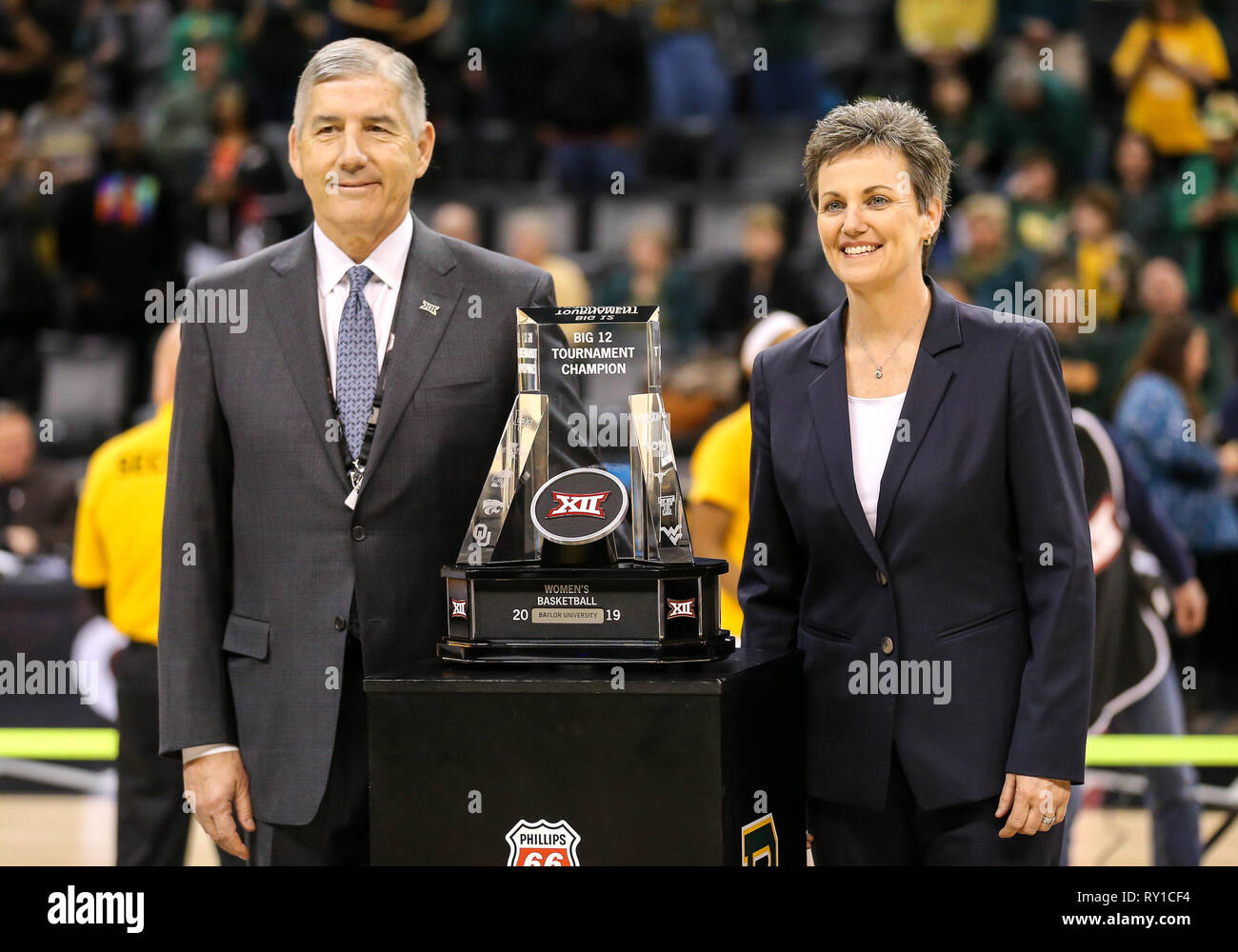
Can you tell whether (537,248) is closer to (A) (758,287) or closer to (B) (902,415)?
(A) (758,287)

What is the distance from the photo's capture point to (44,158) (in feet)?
31.5

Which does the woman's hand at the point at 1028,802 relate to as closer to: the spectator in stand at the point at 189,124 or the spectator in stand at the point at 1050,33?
the spectator in stand at the point at 1050,33

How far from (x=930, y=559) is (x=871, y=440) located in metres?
0.22

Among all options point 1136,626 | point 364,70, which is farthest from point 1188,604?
point 364,70

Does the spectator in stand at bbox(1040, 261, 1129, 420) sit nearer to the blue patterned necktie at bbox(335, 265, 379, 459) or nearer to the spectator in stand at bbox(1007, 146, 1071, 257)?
the spectator in stand at bbox(1007, 146, 1071, 257)

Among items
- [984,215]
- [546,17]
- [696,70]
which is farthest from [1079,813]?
[546,17]

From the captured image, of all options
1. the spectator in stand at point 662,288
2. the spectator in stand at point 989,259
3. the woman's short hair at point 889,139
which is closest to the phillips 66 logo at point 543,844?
the woman's short hair at point 889,139

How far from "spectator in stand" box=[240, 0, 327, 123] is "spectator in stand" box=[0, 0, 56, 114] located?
1480 millimetres

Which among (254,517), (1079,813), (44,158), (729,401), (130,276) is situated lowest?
(1079,813)

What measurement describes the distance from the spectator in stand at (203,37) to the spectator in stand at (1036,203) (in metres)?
4.74

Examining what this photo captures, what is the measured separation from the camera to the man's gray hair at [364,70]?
2.63 metres
